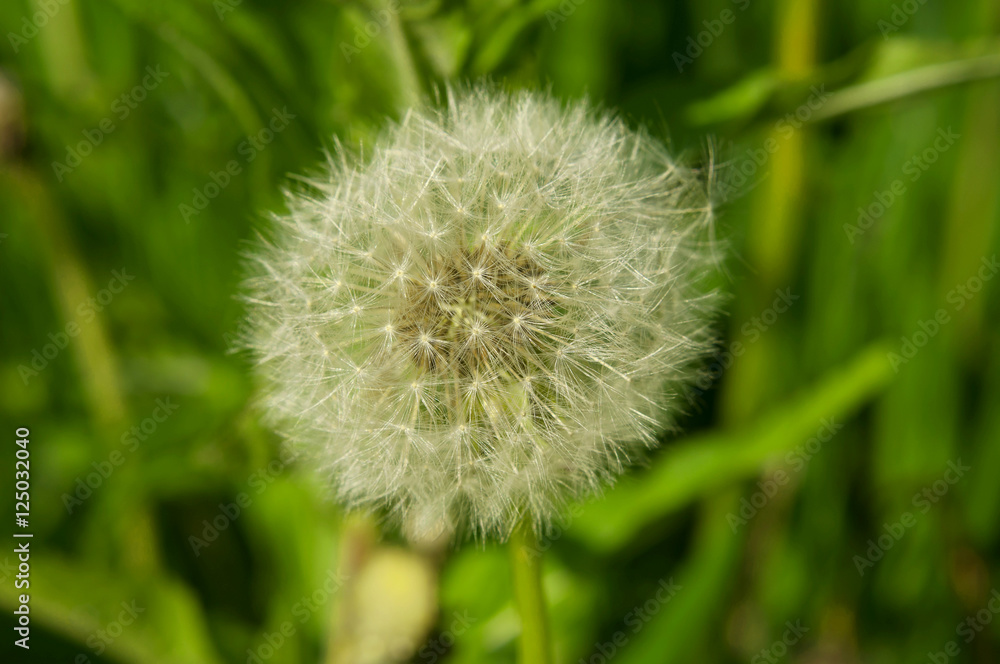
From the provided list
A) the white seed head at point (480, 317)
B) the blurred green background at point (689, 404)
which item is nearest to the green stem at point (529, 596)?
the white seed head at point (480, 317)

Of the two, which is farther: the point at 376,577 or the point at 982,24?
the point at 982,24

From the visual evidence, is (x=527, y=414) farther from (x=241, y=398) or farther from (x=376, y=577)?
(x=241, y=398)

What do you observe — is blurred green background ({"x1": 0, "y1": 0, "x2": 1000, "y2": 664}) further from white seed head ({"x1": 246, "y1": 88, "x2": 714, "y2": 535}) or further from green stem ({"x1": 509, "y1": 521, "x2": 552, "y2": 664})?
green stem ({"x1": 509, "y1": 521, "x2": 552, "y2": 664})

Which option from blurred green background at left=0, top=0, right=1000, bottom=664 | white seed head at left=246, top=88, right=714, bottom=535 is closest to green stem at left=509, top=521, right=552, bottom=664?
white seed head at left=246, top=88, right=714, bottom=535

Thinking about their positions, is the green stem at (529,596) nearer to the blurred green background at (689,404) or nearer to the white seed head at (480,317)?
the white seed head at (480,317)

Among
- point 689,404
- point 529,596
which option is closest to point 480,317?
point 529,596

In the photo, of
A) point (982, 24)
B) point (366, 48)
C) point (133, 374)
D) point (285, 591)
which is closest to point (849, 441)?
point (982, 24)

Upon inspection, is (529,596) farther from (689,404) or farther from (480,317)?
(689,404)
